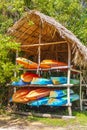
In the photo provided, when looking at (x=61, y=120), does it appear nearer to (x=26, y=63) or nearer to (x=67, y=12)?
(x=26, y=63)

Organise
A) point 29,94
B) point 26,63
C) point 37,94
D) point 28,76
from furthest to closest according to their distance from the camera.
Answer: point 28,76 → point 26,63 → point 29,94 → point 37,94

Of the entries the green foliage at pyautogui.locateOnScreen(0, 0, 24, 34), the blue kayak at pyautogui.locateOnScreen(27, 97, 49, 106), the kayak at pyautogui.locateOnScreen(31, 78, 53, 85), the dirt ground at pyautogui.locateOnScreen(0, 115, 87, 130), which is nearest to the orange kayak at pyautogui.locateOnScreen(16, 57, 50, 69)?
the kayak at pyautogui.locateOnScreen(31, 78, 53, 85)

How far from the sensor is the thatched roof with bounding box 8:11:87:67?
33.7 ft

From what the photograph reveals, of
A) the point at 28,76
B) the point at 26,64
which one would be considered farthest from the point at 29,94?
the point at 26,64

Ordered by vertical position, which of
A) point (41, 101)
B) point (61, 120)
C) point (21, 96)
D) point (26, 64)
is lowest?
point (61, 120)

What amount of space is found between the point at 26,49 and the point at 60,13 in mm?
3240

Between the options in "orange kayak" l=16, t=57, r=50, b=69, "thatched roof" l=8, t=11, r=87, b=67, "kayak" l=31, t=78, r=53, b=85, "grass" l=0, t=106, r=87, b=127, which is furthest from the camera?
"orange kayak" l=16, t=57, r=50, b=69

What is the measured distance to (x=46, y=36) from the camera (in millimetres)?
12367

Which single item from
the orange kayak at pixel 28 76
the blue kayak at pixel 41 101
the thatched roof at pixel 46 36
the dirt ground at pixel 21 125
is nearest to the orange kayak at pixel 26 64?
the orange kayak at pixel 28 76

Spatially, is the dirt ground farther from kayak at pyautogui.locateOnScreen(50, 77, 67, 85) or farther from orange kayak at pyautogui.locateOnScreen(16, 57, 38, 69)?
orange kayak at pyautogui.locateOnScreen(16, 57, 38, 69)

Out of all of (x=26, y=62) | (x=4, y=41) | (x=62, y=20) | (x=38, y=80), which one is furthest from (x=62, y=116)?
(x=62, y=20)

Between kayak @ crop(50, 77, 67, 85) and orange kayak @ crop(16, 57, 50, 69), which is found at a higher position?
orange kayak @ crop(16, 57, 50, 69)

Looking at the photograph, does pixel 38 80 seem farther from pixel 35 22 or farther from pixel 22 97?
pixel 35 22

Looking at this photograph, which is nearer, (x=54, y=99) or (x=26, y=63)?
(x=54, y=99)
